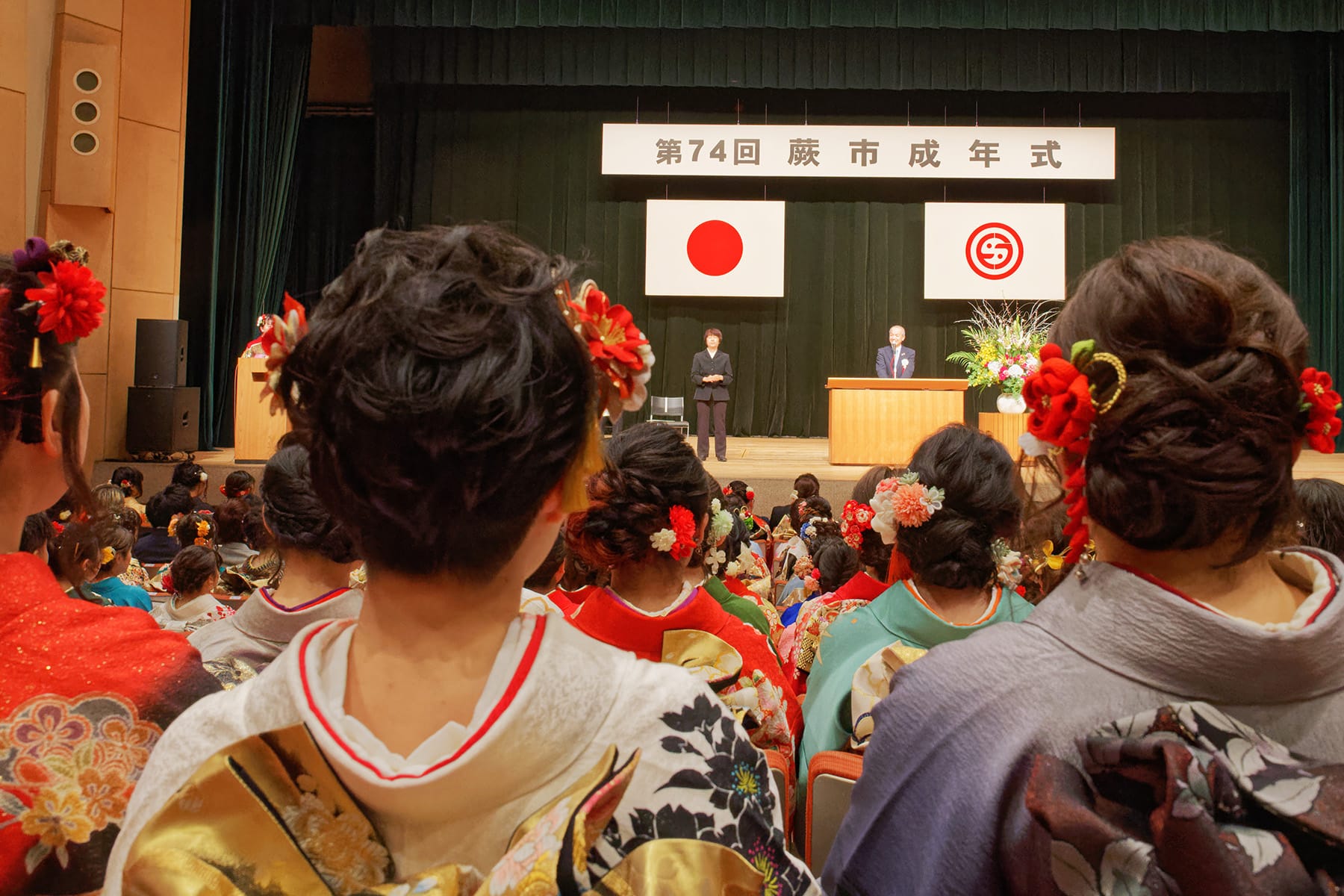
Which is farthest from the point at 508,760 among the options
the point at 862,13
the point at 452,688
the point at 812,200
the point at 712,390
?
the point at 812,200

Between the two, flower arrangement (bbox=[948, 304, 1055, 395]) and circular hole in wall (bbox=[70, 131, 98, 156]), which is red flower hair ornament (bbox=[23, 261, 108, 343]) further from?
circular hole in wall (bbox=[70, 131, 98, 156])

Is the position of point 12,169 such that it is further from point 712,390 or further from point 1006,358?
point 1006,358

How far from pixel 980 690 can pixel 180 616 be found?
7.03 ft

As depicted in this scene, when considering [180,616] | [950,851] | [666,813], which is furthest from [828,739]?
[180,616]

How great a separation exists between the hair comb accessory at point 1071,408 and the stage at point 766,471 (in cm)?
541

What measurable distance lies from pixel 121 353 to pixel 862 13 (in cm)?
598

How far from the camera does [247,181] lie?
9.02 meters

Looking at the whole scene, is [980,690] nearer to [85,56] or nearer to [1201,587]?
[1201,587]

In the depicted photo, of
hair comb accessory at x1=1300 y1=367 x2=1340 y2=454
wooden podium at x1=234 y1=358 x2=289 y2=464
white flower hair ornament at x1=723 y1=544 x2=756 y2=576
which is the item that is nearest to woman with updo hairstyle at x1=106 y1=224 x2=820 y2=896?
hair comb accessory at x1=1300 y1=367 x2=1340 y2=454

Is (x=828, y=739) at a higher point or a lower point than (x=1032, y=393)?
lower

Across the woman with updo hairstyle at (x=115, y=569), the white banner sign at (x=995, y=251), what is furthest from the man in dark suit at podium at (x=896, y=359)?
the woman with updo hairstyle at (x=115, y=569)

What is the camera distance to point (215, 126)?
885 cm

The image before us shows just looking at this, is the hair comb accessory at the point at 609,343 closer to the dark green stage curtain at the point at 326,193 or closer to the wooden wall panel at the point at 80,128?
the wooden wall panel at the point at 80,128

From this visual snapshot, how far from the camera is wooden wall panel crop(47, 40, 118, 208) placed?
7.06 meters
